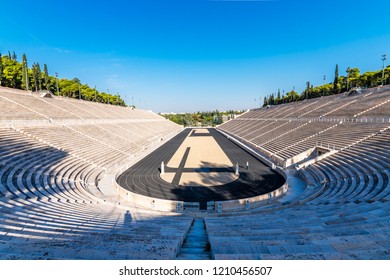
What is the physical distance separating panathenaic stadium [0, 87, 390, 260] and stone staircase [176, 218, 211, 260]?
4 cm

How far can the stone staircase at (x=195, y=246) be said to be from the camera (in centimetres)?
558

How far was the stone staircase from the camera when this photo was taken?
18.3 ft

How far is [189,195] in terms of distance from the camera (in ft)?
53.4

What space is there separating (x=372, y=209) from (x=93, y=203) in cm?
1447

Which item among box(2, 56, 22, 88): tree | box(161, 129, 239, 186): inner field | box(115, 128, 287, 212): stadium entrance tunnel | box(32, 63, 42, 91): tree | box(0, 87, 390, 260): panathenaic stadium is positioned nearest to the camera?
box(0, 87, 390, 260): panathenaic stadium

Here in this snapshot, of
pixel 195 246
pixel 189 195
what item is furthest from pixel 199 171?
pixel 195 246

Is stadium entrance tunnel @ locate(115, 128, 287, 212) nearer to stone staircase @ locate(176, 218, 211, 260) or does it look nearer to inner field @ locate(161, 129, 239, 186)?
inner field @ locate(161, 129, 239, 186)

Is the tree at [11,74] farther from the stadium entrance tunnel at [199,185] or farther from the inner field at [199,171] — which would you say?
the inner field at [199,171]

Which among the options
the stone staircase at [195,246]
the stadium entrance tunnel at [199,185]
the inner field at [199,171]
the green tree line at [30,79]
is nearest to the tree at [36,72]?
the green tree line at [30,79]

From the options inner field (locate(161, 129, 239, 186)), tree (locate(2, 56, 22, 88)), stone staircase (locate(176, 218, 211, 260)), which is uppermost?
tree (locate(2, 56, 22, 88))

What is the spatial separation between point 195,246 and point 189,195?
31.7 ft

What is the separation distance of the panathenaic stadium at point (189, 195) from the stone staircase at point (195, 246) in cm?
4

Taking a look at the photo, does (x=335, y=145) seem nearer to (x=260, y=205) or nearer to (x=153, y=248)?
(x=260, y=205)

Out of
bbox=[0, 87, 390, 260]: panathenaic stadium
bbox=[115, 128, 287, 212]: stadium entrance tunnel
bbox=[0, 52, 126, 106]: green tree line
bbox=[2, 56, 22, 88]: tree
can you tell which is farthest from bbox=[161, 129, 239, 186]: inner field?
bbox=[2, 56, 22, 88]: tree
